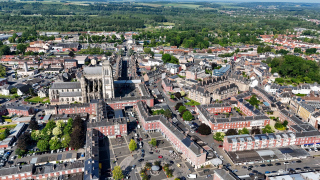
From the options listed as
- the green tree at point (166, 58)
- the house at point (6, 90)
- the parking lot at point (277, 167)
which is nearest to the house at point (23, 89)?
the house at point (6, 90)

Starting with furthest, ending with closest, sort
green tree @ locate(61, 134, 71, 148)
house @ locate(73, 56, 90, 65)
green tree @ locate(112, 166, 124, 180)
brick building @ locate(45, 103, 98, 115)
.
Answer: house @ locate(73, 56, 90, 65) < brick building @ locate(45, 103, 98, 115) < green tree @ locate(61, 134, 71, 148) < green tree @ locate(112, 166, 124, 180)

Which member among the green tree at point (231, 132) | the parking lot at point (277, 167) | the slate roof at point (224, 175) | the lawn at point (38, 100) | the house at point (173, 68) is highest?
the house at point (173, 68)

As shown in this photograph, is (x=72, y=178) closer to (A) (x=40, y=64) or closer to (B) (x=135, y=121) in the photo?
(B) (x=135, y=121)

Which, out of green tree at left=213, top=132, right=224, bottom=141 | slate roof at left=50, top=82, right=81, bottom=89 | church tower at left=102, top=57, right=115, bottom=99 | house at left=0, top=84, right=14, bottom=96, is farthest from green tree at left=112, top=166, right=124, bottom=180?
house at left=0, top=84, right=14, bottom=96

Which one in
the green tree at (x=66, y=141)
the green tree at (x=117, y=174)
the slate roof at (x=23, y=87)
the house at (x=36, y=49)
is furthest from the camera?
the house at (x=36, y=49)

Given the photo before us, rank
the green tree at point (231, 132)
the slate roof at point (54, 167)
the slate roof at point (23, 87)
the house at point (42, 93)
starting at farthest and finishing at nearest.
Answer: the slate roof at point (23, 87)
the house at point (42, 93)
the green tree at point (231, 132)
the slate roof at point (54, 167)

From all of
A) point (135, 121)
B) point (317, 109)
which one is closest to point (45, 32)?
point (135, 121)

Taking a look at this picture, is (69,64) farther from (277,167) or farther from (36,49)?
(277,167)

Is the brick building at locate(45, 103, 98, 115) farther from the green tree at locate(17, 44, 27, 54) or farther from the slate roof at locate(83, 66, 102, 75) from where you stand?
the green tree at locate(17, 44, 27, 54)

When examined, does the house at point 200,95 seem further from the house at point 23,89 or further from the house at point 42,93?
the house at point 23,89
